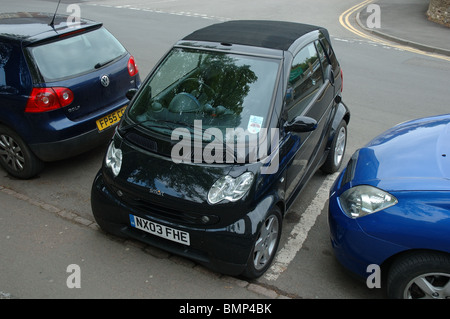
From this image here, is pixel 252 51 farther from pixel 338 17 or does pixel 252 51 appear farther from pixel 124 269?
pixel 338 17

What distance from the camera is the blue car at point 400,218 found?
283 centimetres

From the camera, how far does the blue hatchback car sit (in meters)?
4.57

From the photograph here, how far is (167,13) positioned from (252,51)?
13.9 meters

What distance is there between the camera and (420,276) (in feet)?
9.55

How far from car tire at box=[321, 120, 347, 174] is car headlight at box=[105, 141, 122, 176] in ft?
8.20

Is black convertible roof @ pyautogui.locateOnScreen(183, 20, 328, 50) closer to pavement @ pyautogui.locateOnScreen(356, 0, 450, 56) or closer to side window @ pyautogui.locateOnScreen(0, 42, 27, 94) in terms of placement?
side window @ pyautogui.locateOnScreen(0, 42, 27, 94)

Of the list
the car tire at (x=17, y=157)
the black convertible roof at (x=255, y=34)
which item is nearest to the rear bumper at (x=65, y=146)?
the car tire at (x=17, y=157)

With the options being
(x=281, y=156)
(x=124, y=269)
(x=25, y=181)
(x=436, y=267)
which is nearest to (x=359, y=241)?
(x=436, y=267)

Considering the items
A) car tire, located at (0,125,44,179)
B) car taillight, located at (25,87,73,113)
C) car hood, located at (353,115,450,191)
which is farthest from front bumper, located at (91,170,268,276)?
car tire, located at (0,125,44,179)

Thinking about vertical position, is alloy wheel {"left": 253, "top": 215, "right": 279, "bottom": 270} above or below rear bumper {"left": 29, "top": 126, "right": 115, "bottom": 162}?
below

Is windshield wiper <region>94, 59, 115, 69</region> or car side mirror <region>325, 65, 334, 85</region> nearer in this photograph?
car side mirror <region>325, 65, 334, 85</region>

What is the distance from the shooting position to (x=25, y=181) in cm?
496

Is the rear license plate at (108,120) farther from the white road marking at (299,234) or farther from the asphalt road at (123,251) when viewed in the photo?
the white road marking at (299,234)

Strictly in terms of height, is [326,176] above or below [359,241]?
below
